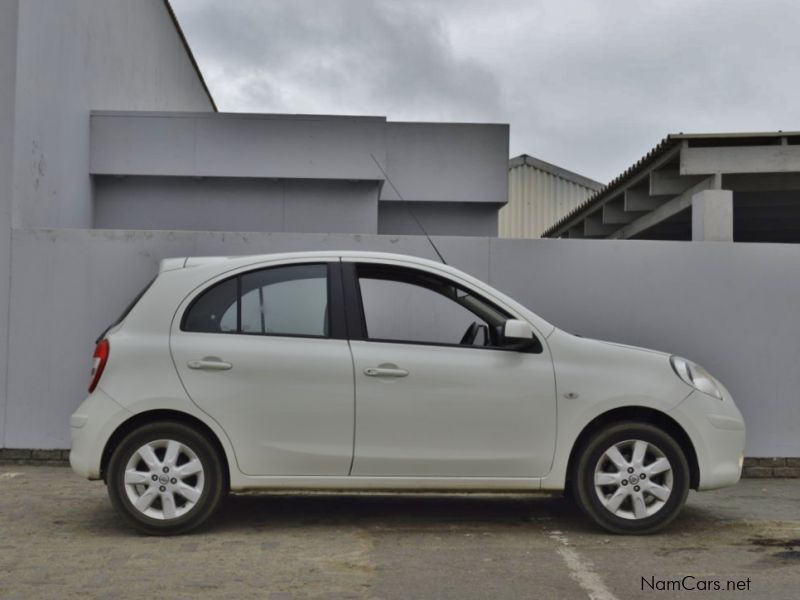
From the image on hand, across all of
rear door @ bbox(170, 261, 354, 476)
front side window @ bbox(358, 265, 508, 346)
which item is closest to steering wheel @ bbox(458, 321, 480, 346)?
front side window @ bbox(358, 265, 508, 346)

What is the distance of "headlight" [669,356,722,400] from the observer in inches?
255

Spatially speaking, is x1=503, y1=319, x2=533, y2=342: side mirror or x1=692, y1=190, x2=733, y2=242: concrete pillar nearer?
x1=503, y1=319, x2=533, y2=342: side mirror

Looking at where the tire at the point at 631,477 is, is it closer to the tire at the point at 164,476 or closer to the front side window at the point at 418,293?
the front side window at the point at 418,293

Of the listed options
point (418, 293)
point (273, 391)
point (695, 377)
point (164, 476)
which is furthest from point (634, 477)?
point (418, 293)

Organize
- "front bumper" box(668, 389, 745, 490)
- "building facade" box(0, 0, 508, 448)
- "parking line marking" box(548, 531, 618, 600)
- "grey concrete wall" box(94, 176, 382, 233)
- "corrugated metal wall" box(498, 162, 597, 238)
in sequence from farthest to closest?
1. "corrugated metal wall" box(498, 162, 597, 238)
2. "grey concrete wall" box(94, 176, 382, 233)
3. "building facade" box(0, 0, 508, 448)
4. "front bumper" box(668, 389, 745, 490)
5. "parking line marking" box(548, 531, 618, 600)

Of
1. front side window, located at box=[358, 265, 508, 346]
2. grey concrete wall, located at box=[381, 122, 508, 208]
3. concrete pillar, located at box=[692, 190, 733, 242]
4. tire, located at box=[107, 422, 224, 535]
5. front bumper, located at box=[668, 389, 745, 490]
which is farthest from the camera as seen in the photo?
grey concrete wall, located at box=[381, 122, 508, 208]

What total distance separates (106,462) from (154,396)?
1.70 feet

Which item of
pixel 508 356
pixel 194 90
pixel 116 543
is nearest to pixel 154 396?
pixel 116 543

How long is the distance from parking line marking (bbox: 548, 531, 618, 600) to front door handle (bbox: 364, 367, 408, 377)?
1.40m

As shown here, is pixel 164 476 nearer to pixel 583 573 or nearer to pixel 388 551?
pixel 388 551

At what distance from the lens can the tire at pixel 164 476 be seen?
6141mm

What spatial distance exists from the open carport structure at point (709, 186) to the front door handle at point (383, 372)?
6117 millimetres

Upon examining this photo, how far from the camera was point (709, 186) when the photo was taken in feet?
41.8

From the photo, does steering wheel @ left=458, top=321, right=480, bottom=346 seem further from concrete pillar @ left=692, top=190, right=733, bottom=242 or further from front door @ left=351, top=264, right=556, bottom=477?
concrete pillar @ left=692, top=190, right=733, bottom=242
